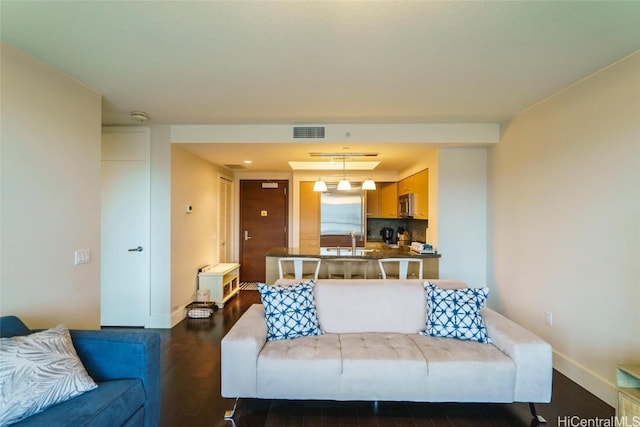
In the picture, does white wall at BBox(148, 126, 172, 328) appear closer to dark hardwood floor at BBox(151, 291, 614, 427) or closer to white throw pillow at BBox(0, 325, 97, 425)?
dark hardwood floor at BBox(151, 291, 614, 427)

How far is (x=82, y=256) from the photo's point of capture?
8.57 feet

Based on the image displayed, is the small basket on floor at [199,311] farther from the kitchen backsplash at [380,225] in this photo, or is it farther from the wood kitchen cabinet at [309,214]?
the kitchen backsplash at [380,225]

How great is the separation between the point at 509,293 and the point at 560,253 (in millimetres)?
956

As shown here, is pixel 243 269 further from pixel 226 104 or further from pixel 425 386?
pixel 425 386

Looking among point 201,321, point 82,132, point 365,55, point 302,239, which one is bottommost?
point 201,321

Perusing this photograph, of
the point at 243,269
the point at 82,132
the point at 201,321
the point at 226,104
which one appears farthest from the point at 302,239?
the point at 82,132

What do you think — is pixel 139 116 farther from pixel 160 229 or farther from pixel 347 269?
pixel 347 269

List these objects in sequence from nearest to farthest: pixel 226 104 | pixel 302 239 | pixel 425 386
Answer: pixel 425 386 → pixel 226 104 → pixel 302 239

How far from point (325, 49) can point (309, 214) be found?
4310 millimetres

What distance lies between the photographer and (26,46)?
81.1 inches

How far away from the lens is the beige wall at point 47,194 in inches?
80.0

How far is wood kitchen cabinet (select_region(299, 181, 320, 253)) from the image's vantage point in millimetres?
6195

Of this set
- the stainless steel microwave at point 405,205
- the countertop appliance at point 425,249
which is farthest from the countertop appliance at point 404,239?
the countertop appliance at point 425,249

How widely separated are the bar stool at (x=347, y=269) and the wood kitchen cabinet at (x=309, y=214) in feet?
6.68
